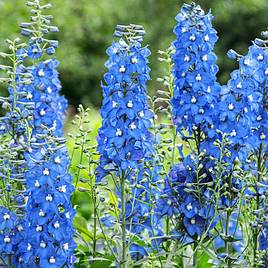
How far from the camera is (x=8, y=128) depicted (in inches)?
193

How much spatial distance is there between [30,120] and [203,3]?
14.2 meters

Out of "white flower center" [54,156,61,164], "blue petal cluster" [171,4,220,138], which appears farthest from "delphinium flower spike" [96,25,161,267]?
"white flower center" [54,156,61,164]

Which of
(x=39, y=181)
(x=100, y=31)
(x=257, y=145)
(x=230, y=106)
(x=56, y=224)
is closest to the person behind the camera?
(x=39, y=181)

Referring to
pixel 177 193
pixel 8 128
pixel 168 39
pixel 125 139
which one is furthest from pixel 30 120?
pixel 168 39

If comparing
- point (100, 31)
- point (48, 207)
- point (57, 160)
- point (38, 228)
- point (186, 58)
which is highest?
point (100, 31)

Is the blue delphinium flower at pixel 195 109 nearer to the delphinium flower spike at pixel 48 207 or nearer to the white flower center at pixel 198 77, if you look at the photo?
the white flower center at pixel 198 77

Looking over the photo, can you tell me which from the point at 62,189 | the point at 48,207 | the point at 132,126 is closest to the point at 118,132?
the point at 132,126

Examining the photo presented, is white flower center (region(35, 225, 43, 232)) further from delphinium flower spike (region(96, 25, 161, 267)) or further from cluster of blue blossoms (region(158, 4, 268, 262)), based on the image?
cluster of blue blossoms (region(158, 4, 268, 262))

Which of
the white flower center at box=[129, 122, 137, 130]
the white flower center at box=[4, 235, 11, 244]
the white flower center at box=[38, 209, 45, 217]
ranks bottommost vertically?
the white flower center at box=[4, 235, 11, 244]

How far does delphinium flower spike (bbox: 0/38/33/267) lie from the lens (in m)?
4.65

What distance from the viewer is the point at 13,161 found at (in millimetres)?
4527

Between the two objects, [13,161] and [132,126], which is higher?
[132,126]

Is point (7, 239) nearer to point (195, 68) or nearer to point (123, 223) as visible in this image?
point (123, 223)

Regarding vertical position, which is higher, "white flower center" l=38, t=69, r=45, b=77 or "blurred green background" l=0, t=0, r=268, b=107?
"blurred green background" l=0, t=0, r=268, b=107
